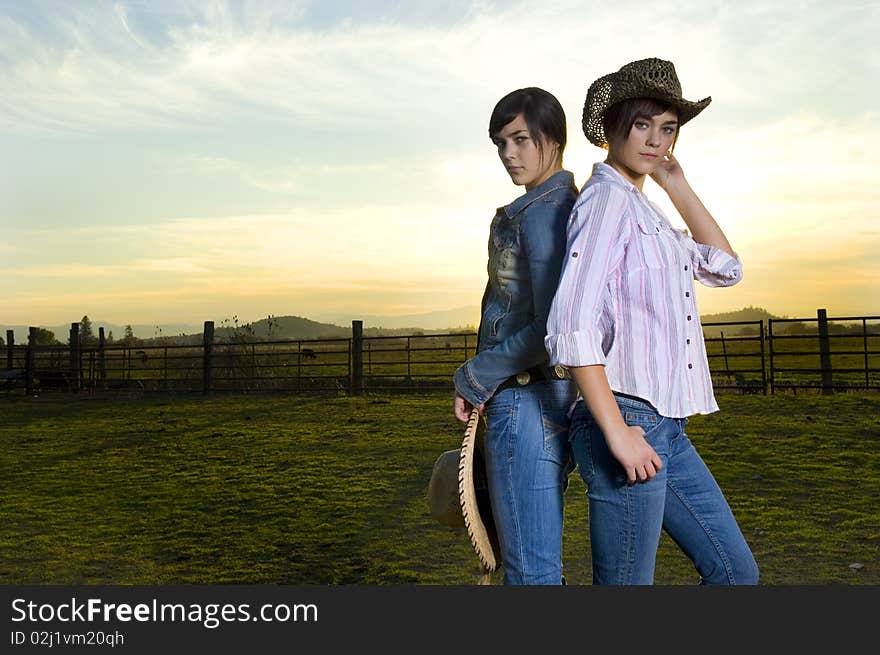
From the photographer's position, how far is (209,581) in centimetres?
471

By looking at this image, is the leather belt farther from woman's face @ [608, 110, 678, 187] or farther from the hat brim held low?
woman's face @ [608, 110, 678, 187]

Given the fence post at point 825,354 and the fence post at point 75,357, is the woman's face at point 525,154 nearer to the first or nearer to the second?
the fence post at point 825,354

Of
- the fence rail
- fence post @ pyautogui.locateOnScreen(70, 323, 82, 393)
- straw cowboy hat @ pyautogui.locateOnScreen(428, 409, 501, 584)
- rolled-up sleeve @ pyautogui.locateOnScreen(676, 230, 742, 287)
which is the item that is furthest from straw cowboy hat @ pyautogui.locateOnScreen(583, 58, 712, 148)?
fence post @ pyautogui.locateOnScreen(70, 323, 82, 393)

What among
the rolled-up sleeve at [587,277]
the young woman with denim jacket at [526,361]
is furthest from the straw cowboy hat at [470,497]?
the rolled-up sleeve at [587,277]

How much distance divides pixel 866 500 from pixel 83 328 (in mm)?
18591

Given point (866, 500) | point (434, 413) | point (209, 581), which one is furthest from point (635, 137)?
point (434, 413)

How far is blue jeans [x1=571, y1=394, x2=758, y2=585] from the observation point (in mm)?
1813

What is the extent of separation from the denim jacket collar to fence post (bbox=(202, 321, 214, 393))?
1638cm

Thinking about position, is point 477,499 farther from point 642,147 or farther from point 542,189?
point 642,147

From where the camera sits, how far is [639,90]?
195cm

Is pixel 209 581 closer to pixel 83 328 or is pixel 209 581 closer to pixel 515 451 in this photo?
pixel 515 451

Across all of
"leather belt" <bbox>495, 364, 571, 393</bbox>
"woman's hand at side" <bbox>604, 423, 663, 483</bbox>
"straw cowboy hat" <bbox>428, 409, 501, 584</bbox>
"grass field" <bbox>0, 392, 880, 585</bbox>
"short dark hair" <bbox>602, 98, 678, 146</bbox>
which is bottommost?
"grass field" <bbox>0, 392, 880, 585</bbox>

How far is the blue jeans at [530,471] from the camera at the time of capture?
6.36ft

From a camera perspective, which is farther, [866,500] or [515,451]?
[866,500]
